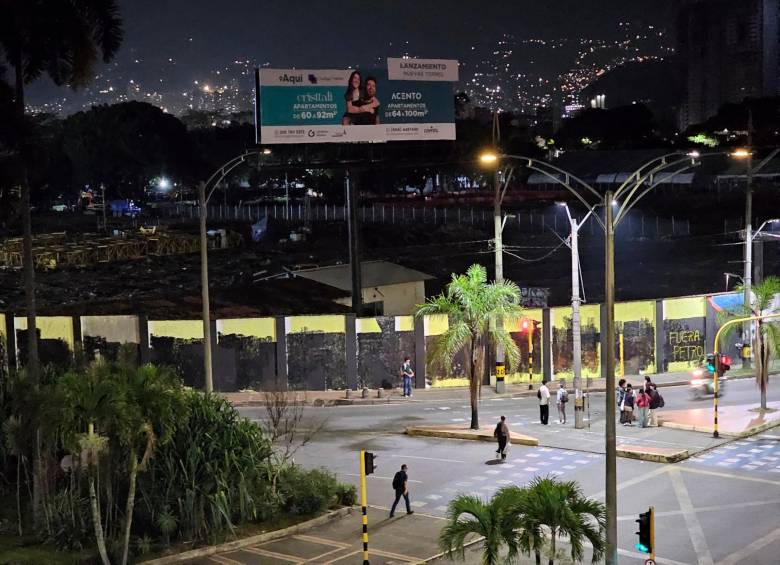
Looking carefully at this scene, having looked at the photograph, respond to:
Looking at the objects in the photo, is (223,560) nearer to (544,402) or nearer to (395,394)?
(544,402)

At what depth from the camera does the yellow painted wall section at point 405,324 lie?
40812 mm

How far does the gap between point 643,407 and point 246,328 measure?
→ 15.6 metres

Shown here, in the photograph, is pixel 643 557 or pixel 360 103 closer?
pixel 643 557

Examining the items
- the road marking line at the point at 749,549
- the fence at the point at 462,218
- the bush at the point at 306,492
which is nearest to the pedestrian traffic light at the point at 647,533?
the road marking line at the point at 749,549

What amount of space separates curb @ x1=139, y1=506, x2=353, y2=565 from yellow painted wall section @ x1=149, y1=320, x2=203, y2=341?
1687cm

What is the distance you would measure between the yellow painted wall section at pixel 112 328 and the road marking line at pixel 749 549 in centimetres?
2590

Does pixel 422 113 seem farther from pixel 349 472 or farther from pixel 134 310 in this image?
pixel 349 472

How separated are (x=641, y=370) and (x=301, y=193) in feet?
388

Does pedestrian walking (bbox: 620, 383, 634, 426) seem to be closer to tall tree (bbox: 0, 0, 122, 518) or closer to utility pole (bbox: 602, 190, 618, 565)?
utility pole (bbox: 602, 190, 618, 565)

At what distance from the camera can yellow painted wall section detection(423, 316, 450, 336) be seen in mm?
41156

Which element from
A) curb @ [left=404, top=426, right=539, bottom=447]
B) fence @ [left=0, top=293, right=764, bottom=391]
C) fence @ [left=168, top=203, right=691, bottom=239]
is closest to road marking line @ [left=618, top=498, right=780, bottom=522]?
curb @ [left=404, top=426, right=539, bottom=447]

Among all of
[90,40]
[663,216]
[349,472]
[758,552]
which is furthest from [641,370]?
[663,216]

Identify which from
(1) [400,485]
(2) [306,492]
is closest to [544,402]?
(1) [400,485]

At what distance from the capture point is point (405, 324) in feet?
134
